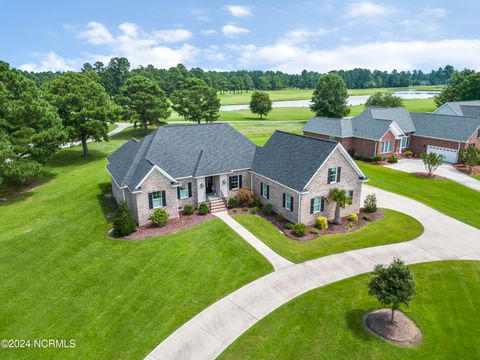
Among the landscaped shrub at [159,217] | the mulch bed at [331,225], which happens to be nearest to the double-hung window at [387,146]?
the mulch bed at [331,225]

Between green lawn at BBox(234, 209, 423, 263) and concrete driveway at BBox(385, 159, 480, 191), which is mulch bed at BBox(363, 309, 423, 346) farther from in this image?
concrete driveway at BBox(385, 159, 480, 191)

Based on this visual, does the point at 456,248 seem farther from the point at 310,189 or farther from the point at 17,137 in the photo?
the point at 17,137

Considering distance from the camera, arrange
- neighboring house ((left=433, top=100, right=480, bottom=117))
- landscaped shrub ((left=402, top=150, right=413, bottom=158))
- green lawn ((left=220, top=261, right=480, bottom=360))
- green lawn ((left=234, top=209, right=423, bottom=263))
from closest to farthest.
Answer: green lawn ((left=220, top=261, right=480, bottom=360)) < green lawn ((left=234, top=209, right=423, bottom=263)) < landscaped shrub ((left=402, top=150, right=413, bottom=158)) < neighboring house ((left=433, top=100, right=480, bottom=117))

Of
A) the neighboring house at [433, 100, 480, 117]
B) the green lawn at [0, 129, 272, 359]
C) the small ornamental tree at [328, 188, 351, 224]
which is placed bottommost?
the green lawn at [0, 129, 272, 359]

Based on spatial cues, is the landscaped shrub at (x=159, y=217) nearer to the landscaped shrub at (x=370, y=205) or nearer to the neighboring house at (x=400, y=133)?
the landscaped shrub at (x=370, y=205)

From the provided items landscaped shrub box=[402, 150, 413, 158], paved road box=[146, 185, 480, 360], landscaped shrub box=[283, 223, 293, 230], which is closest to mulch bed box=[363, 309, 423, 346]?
paved road box=[146, 185, 480, 360]

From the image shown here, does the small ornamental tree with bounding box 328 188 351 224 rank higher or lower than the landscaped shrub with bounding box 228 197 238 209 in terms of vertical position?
higher

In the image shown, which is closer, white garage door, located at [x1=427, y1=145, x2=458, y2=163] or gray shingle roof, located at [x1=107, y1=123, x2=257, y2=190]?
gray shingle roof, located at [x1=107, y1=123, x2=257, y2=190]
